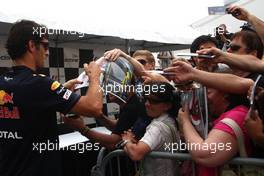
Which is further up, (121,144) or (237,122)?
(237,122)

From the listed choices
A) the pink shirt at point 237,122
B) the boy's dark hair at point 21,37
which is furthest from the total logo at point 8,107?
the pink shirt at point 237,122

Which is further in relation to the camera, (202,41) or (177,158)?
(202,41)

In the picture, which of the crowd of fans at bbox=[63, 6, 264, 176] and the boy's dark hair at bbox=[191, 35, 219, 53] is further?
the boy's dark hair at bbox=[191, 35, 219, 53]

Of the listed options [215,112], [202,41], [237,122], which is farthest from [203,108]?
[202,41]

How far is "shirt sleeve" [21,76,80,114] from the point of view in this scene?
1.53 m

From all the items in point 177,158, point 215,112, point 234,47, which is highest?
point 234,47

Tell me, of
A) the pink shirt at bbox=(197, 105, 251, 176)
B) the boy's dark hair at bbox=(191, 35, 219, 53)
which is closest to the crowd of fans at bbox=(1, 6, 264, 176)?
the pink shirt at bbox=(197, 105, 251, 176)

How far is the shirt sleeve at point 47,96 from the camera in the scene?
153cm

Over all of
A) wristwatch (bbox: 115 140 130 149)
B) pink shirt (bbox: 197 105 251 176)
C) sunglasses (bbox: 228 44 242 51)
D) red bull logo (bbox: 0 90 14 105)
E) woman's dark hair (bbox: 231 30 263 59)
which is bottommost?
wristwatch (bbox: 115 140 130 149)

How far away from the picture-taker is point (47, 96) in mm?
1545

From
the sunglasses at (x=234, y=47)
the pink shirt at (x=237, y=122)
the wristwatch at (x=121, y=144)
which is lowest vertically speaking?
the wristwatch at (x=121, y=144)

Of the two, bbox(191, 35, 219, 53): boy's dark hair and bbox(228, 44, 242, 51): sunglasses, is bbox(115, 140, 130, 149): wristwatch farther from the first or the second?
bbox(191, 35, 219, 53): boy's dark hair

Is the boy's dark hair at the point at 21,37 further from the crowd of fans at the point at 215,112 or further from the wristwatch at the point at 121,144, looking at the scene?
the wristwatch at the point at 121,144

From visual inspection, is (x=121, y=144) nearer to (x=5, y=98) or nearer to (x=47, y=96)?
(x=47, y=96)
